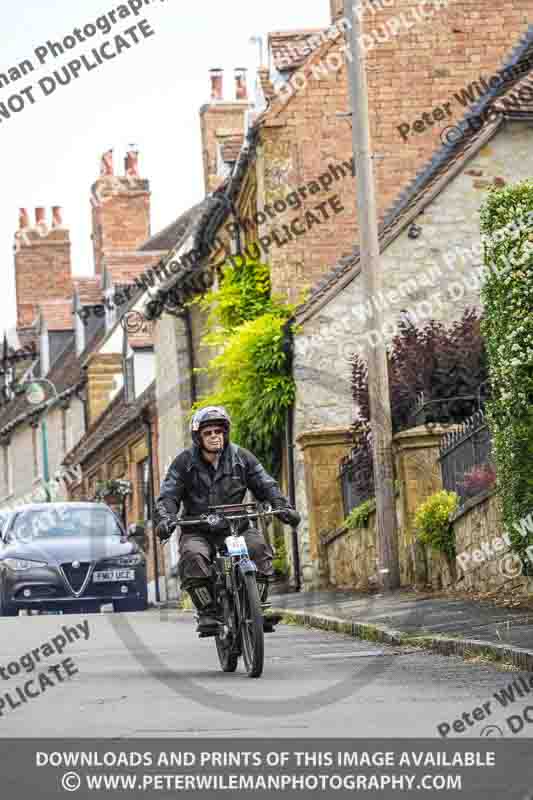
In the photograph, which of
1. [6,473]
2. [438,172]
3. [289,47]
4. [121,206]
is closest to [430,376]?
[438,172]

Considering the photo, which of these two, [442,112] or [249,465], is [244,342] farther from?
[249,465]

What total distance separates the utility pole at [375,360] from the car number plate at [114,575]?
15.3 feet

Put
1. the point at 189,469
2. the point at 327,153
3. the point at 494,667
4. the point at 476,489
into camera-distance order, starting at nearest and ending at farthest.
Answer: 1. the point at 494,667
2. the point at 189,469
3. the point at 476,489
4. the point at 327,153

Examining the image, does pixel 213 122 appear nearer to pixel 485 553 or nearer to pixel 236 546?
pixel 485 553

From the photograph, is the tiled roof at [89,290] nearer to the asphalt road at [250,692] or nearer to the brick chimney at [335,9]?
the brick chimney at [335,9]

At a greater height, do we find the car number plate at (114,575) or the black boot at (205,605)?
the car number plate at (114,575)

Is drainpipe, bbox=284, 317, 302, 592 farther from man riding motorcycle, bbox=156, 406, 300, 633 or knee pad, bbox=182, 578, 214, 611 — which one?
knee pad, bbox=182, 578, 214, 611

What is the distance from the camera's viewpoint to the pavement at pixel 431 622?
11.3 meters

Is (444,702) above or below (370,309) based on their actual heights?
below

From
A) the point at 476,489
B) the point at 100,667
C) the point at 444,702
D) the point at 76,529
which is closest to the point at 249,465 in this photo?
the point at 100,667

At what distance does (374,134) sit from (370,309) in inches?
462

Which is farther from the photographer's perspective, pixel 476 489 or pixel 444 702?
pixel 476 489

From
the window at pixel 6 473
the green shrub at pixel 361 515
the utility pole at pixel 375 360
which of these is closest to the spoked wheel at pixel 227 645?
the utility pole at pixel 375 360

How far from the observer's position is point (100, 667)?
1245 centimetres
